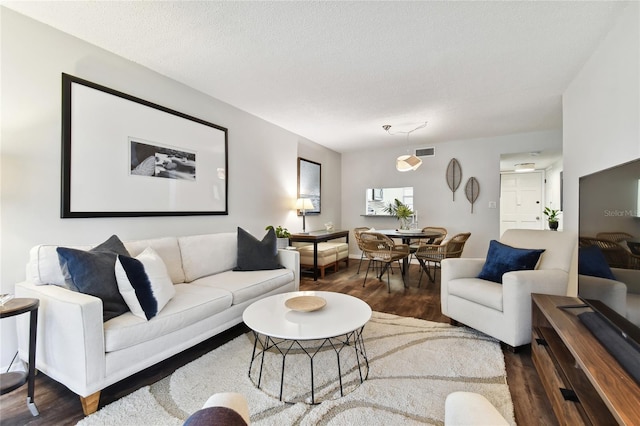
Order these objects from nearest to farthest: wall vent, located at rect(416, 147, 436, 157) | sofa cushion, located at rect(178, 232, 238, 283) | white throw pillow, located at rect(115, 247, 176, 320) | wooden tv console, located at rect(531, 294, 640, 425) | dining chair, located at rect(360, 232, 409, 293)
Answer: wooden tv console, located at rect(531, 294, 640, 425)
white throw pillow, located at rect(115, 247, 176, 320)
sofa cushion, located at rect(178, 232, 238, 283)
dining chair, located at rect(360, 232, 409, 293)
wall vent, located at rect(416, 147, 436, 157)

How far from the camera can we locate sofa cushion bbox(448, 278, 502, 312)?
88.4 inches

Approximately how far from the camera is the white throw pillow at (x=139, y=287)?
1777 millimetres

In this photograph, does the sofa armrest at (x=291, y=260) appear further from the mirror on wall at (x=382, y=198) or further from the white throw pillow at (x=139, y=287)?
the mirror on wall at (x=382, y=198)

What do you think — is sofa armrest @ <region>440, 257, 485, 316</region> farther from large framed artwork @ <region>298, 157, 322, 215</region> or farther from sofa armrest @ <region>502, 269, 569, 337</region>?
large framed artwork @ <region>298, 157, 322, 215</region>

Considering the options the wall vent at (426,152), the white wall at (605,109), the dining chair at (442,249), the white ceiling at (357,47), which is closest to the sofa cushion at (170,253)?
the white ceiling at (357,47)

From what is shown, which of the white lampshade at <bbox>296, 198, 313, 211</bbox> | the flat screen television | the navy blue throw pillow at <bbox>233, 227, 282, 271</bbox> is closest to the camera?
the flat screen television

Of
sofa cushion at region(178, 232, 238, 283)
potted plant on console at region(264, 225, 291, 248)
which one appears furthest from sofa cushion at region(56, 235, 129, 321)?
potted plant on console at region(264, 225, 291, 248)

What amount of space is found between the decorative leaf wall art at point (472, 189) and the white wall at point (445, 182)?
0.19ft

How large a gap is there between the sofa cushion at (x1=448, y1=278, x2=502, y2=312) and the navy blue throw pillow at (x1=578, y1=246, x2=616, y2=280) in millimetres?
585

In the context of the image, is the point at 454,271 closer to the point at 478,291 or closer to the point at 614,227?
the point at 478,291

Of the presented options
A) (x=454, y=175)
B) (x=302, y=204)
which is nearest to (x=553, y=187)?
(x=454, y=175)

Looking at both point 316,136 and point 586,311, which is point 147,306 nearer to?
point 586,311

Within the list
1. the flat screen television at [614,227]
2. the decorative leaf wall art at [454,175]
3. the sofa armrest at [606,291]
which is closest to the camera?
the flat screen television at [614,227]

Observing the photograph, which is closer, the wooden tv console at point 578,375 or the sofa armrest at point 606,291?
the wooden tv console at point 578,375
